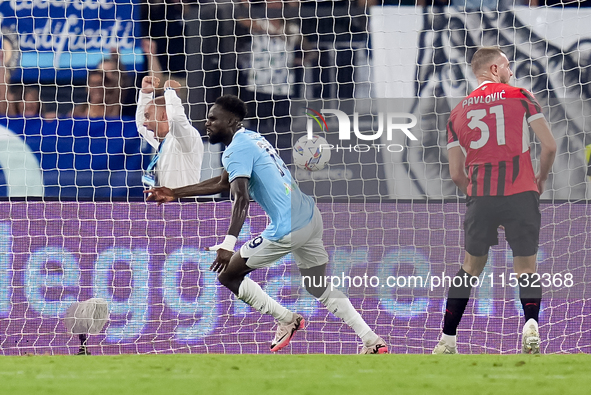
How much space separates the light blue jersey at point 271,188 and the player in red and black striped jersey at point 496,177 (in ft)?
3.48

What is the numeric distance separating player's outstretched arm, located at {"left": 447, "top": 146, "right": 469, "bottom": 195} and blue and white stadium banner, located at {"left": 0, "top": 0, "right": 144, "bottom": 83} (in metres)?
2.54

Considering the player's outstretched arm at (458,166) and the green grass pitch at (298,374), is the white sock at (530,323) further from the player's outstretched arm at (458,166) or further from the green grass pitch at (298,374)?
the player's outstretched arm at (458,166)

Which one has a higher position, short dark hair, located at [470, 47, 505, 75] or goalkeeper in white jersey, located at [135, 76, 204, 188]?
short dark hair, located at [470, 47, 505, 75]

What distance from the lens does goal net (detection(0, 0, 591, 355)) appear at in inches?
224

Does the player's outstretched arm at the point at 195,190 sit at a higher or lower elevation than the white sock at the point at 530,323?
higher

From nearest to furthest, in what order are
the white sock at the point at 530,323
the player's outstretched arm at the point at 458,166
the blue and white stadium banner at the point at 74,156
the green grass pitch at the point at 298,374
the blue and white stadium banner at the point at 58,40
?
the green grass pitch at the point at 298,374
the white sock at the point at 530,323
the player's outstretched arm at the point at 458,166
the blue and white stadium banner at the point at 74,156
the blue and white stadium banner at the point at 58,40

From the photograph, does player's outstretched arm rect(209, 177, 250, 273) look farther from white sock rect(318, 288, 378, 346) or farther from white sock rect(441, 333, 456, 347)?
white sock rect(441, 333, 456, 347)

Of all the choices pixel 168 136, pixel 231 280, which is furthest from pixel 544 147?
pixel 168 136

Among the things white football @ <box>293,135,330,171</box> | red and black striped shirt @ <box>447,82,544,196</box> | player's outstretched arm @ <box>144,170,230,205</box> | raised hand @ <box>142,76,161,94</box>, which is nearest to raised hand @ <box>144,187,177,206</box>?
player's outstretched arm @ <box>144,170,230,205</box>

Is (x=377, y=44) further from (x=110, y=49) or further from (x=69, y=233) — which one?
(x=69, y=233)

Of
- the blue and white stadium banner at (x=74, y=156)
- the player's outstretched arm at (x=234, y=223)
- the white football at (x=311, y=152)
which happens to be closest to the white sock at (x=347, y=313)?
the player's outstretched arm at (x=234, y=223)

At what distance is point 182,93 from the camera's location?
234 inches

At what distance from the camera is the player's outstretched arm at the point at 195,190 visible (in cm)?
528

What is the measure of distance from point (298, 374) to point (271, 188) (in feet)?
6.08
